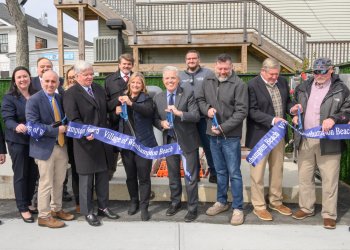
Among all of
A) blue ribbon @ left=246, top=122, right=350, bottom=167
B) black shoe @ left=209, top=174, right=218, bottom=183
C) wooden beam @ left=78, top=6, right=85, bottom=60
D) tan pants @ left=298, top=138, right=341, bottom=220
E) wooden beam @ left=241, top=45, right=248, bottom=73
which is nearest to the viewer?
blue ribbon @ left=246, top=122, right=350, bottom=167

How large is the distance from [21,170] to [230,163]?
98.6 inches

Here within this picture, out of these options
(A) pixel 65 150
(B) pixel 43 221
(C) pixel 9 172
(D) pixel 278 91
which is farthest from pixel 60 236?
(D) pixel 278 91

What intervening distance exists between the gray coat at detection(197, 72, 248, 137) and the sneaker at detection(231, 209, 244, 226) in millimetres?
926

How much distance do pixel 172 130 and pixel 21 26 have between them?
40.2 feet

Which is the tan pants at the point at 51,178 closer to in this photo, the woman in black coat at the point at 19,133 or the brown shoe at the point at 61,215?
the brown shoe at the point at 61,215

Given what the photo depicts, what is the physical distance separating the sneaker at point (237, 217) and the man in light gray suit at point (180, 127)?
0.47 metres

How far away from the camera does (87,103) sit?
4703 mm

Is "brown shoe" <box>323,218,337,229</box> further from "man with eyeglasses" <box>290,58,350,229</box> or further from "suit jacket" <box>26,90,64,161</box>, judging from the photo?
"suit jacket" <box>26,90,64,161</box>

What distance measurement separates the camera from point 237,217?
484cm

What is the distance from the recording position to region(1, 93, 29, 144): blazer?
4.80 m

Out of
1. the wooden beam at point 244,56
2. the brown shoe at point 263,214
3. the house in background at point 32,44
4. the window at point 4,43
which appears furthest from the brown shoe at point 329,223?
the window at point 4,43

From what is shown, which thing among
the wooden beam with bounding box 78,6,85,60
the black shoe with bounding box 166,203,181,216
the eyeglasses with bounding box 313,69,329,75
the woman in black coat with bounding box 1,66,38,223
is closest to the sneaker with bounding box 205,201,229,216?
the black shoe with bounding box 166,203,181,216

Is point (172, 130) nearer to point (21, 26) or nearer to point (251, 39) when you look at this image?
point (251, 39)

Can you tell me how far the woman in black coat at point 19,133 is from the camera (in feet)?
15.8
